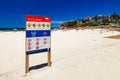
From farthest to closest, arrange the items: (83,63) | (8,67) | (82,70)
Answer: (83,63)
(8,67)
(82,70)

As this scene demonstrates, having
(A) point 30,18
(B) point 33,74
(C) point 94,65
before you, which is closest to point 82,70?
(C) point 94,65

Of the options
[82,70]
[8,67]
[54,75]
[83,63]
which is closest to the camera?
[54,75]

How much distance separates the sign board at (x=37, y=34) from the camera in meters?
4.78

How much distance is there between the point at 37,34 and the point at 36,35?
54mm

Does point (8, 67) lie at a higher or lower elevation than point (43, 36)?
lower

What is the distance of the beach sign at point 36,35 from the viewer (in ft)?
15.7

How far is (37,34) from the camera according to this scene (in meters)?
5.04

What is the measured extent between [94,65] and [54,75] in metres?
1.75

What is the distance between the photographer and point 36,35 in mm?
5004

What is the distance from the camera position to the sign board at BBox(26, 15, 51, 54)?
4.78 meters

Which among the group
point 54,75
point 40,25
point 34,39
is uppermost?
point 40,25

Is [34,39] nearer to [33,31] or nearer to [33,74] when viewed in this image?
[33,31]

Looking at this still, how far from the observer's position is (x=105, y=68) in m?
5.29

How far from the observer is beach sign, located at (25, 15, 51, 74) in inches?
188
